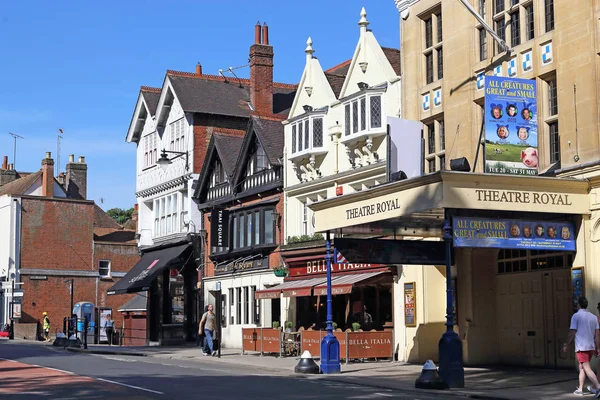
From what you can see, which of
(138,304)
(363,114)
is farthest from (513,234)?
(138,304)

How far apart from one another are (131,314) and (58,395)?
3301cm

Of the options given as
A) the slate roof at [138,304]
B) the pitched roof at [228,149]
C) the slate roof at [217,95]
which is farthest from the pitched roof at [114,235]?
the pitched roof at [228,149]

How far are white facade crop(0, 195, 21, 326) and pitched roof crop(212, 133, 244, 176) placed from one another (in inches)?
942

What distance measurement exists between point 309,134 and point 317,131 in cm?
32

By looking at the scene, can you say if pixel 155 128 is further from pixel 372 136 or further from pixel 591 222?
pixel 591 222

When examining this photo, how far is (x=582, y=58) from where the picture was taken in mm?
20266

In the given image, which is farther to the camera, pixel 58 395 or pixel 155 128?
pixel 155 128

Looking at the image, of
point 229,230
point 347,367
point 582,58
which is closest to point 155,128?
point 229,230

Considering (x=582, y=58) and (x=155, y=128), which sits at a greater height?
(x=155, y=128)

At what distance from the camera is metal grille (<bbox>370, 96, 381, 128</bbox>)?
95.4 feet

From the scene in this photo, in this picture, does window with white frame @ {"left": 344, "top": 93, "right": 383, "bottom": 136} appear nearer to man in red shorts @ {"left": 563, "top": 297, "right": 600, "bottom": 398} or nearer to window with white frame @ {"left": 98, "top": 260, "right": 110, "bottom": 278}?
man in red shorts @ {"left": 563, "top": 297, "right": 600, "bottom": 398}

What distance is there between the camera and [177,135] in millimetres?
43781

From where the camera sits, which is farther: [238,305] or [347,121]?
[238,305]

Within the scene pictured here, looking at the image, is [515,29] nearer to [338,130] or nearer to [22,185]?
[338,130]
